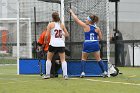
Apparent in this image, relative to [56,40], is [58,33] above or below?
above

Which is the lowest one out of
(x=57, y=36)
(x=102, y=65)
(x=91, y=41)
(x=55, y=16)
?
(x=102, y=65)

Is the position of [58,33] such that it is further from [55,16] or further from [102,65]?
[102,65]

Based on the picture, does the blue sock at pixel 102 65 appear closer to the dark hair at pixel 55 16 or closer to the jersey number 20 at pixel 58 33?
the jersey number 20 at pixel 58 33

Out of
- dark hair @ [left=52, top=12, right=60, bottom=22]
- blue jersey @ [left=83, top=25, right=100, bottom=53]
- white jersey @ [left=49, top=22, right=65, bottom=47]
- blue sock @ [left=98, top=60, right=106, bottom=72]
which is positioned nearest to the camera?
dark hair @ [left=52, top=12, right=60, bottom=22]

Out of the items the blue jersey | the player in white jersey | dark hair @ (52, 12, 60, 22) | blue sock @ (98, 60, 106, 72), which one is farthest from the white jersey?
blue sock @ (98, 60, 106, 72)

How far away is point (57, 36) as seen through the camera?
545 inches

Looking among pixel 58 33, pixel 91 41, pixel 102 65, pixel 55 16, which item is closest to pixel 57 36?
pixel 58 33

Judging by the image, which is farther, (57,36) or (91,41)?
(91,41)

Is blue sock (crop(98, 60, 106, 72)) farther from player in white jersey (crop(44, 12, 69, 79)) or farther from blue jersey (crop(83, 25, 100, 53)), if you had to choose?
player in white jersey (crop(44, 12, 69, 79))

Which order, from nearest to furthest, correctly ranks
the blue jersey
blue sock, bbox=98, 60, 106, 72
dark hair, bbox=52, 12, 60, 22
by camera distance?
dark hair, bbox=52, 12, 60, 22, the blue jersey, blue sock, bbox=98, 60, 106, 72

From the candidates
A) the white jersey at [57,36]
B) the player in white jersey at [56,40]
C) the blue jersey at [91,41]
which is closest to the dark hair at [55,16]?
the player in white jersey at [56,40]

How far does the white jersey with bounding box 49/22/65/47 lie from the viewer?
545 inches

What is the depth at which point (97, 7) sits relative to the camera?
1647 centimetres

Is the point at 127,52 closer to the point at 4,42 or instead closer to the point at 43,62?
the point at 4,42
